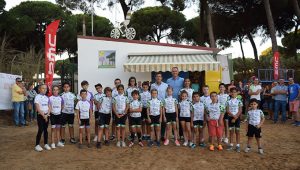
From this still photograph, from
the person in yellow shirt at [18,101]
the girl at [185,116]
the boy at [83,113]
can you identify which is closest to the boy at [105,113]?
the boy at [83,113]

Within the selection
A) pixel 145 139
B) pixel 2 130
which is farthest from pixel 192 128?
pixel 2 130

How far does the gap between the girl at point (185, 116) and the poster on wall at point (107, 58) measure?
641 cm

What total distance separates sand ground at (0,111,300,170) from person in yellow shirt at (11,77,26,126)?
269cm

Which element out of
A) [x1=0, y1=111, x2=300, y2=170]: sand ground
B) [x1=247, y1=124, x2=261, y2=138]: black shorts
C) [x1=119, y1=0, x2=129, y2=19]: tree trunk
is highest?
[x1=119, y1=0, x2=129, y2=19]: tree trunk

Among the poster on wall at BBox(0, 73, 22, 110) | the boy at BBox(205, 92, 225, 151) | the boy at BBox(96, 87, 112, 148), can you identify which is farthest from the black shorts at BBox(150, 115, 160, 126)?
the poster on wall at BBox(0, 73, 22, 110)

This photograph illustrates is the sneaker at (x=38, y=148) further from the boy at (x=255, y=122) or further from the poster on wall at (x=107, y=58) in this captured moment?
the poster on wall at (x=107, y=58)

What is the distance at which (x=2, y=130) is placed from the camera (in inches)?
378

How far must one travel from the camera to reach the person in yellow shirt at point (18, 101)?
10.4 m

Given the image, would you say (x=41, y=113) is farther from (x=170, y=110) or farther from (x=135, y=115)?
(x=170, y=110)

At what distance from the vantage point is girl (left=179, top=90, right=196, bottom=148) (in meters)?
7.18

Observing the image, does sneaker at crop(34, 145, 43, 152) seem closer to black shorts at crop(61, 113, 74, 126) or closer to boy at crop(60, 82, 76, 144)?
boy at crop(60, 82, 76, 144)

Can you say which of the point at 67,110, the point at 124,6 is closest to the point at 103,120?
the point at 67,110

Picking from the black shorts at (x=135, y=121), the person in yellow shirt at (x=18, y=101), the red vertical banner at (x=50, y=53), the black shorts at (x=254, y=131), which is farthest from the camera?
the person in yellow shirt at (x=18, y=101)

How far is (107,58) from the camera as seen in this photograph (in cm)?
1320
